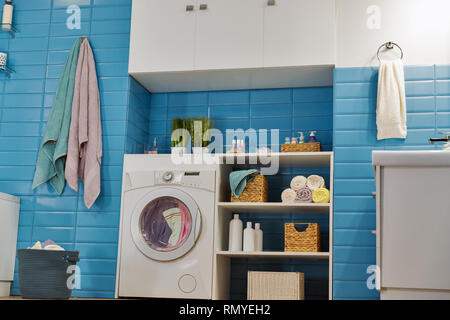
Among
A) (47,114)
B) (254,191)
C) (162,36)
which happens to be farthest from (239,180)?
(47,114)

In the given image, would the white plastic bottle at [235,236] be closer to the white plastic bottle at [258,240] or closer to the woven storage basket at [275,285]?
the white plastic bottle at [258,240]

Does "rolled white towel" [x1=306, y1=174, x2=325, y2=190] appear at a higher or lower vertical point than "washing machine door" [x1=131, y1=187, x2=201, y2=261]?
higher

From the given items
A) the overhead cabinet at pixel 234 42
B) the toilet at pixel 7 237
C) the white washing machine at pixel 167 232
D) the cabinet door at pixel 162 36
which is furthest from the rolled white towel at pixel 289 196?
the toilet at pixel 7 237

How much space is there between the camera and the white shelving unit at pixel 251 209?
3756mm

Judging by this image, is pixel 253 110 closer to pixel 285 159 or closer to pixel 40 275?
pixel 285 159

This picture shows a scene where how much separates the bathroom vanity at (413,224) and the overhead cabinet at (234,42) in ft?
5.14

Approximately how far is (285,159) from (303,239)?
57 centimetres

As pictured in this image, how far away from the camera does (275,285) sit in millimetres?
3746

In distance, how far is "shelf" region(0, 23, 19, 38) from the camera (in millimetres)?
4402

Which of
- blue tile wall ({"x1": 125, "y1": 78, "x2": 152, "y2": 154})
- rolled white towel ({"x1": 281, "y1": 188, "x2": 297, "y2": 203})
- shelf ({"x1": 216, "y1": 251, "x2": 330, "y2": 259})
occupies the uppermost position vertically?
blue tile wall ({"x1": 125, "y1": 78, "x2": 152, "y2": 154})

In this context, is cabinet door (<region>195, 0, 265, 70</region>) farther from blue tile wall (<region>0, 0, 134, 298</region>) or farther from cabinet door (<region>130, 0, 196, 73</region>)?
blue tile wall (<region>0, 0, 134, 298</region>)

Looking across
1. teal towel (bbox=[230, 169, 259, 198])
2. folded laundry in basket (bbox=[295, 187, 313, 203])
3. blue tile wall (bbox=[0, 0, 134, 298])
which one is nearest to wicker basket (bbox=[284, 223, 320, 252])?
folded laundry in basket (bbox=[295, 187, 313, 203])

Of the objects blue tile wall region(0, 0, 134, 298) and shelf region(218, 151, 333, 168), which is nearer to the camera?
shelf region(218, 151, 333, 168)

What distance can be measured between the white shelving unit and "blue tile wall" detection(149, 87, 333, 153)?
318 millimetres
